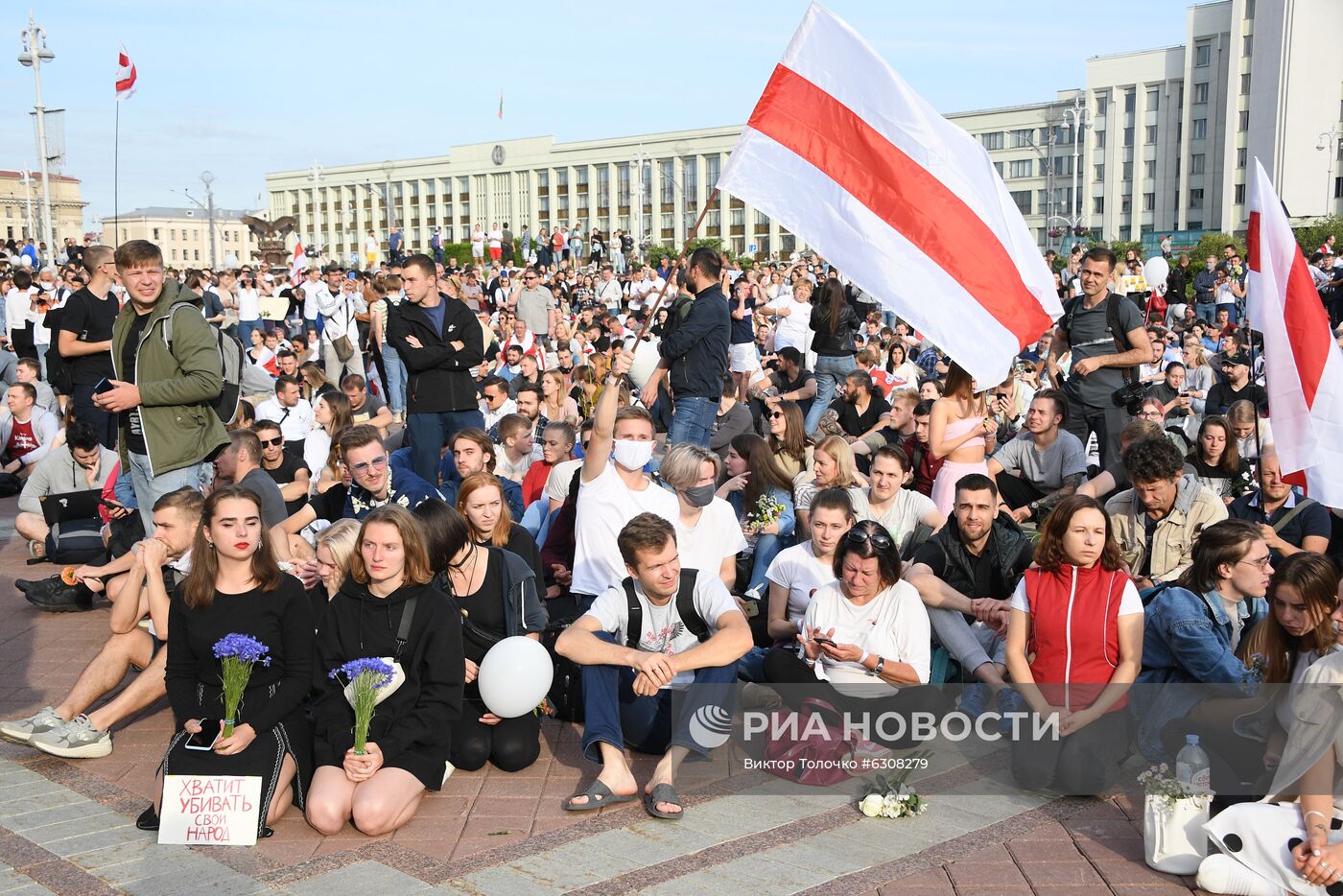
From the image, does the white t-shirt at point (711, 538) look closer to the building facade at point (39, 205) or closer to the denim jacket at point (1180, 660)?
the denim jacket at point (1180, 660)

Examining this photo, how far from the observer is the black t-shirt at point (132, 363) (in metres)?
6.66

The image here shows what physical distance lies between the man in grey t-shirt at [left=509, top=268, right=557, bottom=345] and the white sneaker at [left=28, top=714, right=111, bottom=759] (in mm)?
14300

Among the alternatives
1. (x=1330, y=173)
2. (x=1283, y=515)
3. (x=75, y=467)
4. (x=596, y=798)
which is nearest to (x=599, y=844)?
(x=596, y=798)

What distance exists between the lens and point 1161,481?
6582 millimetres

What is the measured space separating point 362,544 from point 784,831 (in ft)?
6.69

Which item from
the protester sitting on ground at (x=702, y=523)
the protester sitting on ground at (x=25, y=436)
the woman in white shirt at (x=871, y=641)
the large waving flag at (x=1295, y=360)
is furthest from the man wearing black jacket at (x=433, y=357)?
the protester sitting on ground at (x=25, y=436)

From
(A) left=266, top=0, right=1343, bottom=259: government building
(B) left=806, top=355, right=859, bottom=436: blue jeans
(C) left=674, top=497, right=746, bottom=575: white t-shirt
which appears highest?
(A) left=266, top=0, right=1343, bottom=259: government building

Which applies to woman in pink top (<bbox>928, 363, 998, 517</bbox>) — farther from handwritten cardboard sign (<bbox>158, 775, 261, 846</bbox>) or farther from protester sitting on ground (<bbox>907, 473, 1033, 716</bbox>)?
handwritten cardboard sign (<bbox>158, 775, 261, 846</bbox>)

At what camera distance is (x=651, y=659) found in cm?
525

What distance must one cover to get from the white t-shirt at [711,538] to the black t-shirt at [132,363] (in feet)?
9.33

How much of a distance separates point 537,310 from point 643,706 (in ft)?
49.3

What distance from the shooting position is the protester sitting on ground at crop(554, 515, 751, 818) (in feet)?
17.1

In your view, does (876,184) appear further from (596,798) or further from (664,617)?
(596,798)

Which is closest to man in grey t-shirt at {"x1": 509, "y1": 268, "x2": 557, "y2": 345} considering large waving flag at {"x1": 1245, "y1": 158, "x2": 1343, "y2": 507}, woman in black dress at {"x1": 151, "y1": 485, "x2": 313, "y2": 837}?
woman in black dress at {"x1": 151, "y1": 485, "x2": 313, "y2": 837}
